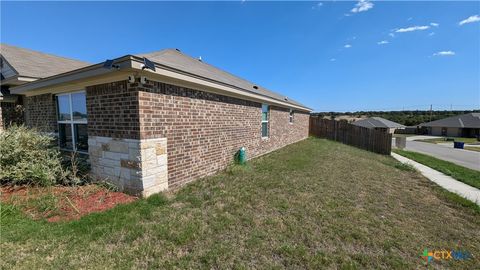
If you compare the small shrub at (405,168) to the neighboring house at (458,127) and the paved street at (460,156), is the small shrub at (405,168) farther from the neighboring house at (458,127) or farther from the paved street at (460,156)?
the neighboring house at (458,127)

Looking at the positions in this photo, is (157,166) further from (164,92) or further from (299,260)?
(299,260)

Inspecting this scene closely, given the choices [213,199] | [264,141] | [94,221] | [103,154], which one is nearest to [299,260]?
[213,199]

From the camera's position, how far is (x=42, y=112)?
6.43m

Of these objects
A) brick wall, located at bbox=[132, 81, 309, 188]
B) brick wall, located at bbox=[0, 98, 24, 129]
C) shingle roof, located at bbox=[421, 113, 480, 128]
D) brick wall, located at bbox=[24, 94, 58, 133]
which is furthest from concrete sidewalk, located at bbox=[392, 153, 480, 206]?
shingle roof, located at bbox=[421, 113, 480, 128]

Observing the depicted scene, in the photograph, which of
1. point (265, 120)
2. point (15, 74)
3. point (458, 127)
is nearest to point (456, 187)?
point (265, 120)

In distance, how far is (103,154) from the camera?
15.8ft

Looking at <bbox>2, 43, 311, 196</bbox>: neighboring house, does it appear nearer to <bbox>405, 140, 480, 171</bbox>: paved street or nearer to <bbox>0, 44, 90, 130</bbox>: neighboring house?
<bbox>0, 44, 90, 130</bbox>: neighboring house

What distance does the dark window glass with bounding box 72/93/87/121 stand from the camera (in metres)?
5.27

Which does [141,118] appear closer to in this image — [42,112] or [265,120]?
[42,112]

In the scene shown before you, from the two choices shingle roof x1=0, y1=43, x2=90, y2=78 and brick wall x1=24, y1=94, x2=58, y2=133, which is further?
shingle roof x1=0, y1=43, x2=90, y2=78

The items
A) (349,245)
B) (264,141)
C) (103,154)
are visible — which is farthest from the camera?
(264,141)

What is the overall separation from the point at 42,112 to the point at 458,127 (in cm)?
6301

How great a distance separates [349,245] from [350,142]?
1541cm

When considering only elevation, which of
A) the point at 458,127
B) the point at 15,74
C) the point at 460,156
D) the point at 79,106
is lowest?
the point at 460,156
